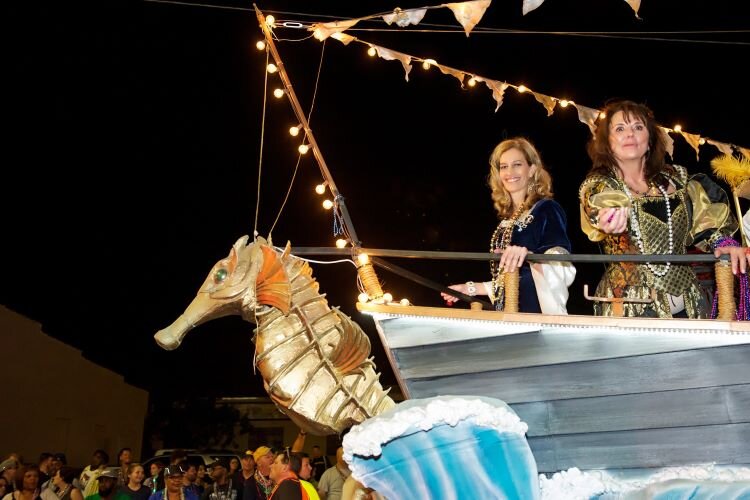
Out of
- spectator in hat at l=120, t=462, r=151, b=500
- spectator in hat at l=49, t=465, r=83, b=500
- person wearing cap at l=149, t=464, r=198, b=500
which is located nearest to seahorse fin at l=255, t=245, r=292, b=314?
person wearing cap at l=149, t=464, r=198, b=500

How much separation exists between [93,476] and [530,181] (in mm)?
6014

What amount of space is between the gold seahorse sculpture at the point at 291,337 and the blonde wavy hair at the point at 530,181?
38.8 inches

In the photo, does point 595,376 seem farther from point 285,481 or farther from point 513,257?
point 285,481

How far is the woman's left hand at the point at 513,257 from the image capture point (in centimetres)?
294

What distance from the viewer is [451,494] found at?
2.53m

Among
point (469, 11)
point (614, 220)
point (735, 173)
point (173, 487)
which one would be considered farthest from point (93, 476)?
point (735, 173)

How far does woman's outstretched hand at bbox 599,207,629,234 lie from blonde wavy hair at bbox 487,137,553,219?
1.96 feet

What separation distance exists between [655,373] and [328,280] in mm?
8827

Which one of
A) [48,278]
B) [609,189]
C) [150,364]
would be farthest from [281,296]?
[150,364]

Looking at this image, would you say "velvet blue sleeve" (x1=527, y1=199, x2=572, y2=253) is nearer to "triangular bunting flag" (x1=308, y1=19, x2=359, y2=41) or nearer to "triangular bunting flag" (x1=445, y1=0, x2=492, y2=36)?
"triangular bunting flag" (x1=445, y1=0, x2=492, y2=36)

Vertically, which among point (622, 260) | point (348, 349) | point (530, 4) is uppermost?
point (530, 4)

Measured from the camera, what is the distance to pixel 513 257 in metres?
2.95

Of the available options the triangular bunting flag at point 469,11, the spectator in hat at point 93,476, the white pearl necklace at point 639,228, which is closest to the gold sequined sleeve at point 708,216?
the white pearl necklace at point 639,228

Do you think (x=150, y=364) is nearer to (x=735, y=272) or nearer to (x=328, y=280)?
(x=328, y=280)
